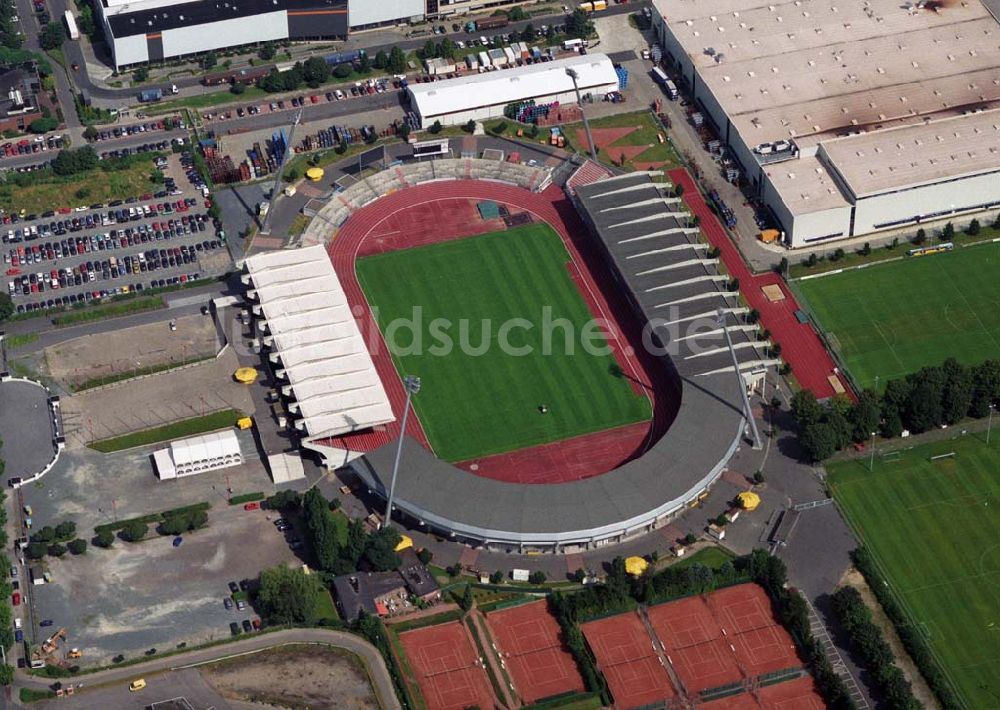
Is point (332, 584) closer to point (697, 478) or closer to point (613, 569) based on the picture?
point (613, 569)

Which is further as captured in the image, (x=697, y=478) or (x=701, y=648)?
(x=697, y=478)

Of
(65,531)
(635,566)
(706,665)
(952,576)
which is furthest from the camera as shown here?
(65,531)

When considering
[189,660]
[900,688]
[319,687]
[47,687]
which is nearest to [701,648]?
[900,688]

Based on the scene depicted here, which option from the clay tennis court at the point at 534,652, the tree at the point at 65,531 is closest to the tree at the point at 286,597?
the clay tennis court at the point at 534,652

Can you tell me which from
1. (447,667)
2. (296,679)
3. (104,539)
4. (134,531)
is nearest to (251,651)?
(296,679)

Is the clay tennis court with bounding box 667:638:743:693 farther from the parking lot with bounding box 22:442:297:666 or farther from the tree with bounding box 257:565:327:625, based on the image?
the parking lot with bounding box 22:442:297:666

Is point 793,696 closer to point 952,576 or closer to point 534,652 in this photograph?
point 952,576

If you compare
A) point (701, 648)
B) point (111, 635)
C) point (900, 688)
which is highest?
point (111, 635)
